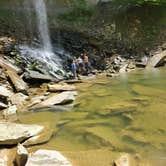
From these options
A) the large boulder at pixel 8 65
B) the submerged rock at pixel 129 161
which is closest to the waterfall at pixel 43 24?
the large boulder at pixel 8 65

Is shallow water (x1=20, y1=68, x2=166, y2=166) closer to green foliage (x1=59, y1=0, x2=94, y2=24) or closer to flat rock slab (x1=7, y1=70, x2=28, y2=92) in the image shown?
flat rock slab (x1=7, y1=70, x2=28, y2=92)

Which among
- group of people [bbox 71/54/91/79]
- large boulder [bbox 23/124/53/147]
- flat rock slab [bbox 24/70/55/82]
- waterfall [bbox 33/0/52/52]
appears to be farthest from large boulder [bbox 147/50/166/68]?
large boulder [bbox 23/124/53/147]

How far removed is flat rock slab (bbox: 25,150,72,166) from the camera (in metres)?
6.95

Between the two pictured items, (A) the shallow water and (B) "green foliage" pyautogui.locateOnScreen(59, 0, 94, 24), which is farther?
(B) "green foliage" pyautogui.locateOnScreen(59, 0, 94, 24)

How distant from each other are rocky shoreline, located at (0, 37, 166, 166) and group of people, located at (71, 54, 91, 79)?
634 mm

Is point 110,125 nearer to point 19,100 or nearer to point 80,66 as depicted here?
point 19,100

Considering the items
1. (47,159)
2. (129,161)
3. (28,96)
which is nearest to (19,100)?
(28,96)

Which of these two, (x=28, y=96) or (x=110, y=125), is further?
(x=28, y=96)

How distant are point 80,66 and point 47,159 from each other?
15.4 meters

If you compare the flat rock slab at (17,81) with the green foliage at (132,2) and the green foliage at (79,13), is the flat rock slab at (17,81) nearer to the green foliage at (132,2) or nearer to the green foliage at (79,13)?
the green foliage at (79,13)

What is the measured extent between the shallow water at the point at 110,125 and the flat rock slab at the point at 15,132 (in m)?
0.51

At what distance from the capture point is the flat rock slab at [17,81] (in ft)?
52.3

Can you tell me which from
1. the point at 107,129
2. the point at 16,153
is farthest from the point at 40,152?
the point at 107,129

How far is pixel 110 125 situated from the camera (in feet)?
32.8
